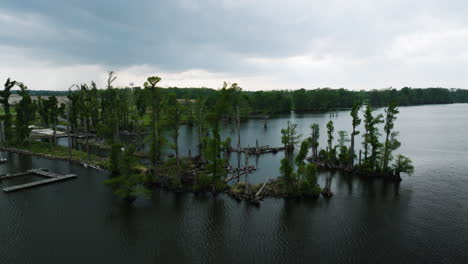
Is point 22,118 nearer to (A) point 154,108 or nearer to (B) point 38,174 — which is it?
(B) point 38,174

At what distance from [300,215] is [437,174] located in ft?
93.3

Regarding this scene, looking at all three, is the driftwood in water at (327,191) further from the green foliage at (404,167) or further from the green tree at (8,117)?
the green tree at (8,117)

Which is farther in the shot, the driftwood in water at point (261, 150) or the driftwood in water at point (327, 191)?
the driftwood in water at point (261, 150)

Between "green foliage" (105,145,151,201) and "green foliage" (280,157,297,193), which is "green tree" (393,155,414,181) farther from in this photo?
"green foliage" (105,145,151,201)

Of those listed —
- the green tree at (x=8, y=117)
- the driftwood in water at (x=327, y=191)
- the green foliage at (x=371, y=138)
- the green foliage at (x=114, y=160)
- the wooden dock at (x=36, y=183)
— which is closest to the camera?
the driftwood in water at (x=327, y=191)

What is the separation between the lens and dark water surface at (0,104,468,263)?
67.7 ft

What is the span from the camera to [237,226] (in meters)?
24.9

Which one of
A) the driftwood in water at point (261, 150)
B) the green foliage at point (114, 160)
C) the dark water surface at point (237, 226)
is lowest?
the dark water surface at point (237, 226)

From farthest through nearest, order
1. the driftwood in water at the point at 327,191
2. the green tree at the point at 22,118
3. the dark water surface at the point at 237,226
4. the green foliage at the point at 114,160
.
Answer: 1. the green tree at the point at 22,118
2. the green foliage at the point at 114,160
3. the driftwood in water at the point at 327,191
4. the dark water surface at the point at 237,226

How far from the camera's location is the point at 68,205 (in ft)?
96.2

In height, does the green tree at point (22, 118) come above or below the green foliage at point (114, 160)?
above

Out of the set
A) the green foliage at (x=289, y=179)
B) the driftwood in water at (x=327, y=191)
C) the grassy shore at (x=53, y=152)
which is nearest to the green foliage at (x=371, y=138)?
the driftwood in water at (x=327, y=191)

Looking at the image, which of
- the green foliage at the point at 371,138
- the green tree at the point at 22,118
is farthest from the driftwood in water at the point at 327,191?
the green tree at the point at 22,118

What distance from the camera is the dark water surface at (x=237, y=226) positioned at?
67.7ft
